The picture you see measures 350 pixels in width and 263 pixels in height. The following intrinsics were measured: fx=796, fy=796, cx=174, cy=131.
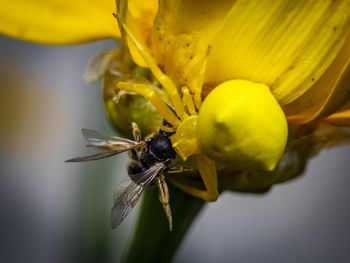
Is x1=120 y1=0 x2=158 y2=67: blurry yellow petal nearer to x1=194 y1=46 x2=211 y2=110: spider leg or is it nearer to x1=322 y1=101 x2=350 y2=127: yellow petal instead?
x1=194 y1=46 x2=211 y2=110: spider leg

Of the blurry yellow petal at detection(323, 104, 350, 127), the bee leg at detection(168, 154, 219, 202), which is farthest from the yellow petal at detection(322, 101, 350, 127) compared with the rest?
the bee leg at detection(168, 154, 219, 202)

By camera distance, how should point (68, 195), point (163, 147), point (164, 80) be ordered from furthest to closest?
point (68, 195) < point (163, 147) < point (164, 80)

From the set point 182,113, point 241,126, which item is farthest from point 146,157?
point 241,126

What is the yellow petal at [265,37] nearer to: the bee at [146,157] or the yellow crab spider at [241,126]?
the yellow crab spider at [241,126]

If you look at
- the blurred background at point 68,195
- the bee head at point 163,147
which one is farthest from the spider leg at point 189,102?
the blurred background at point 68,195

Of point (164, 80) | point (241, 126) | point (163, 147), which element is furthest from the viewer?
point (163, 147)

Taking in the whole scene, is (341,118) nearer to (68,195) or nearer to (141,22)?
(141,22)

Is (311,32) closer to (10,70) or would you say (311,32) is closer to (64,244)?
(64,244)
